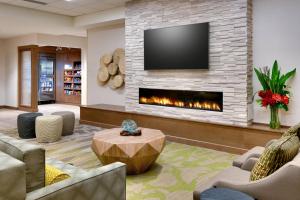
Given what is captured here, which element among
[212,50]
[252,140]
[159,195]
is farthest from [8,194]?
[212,50]

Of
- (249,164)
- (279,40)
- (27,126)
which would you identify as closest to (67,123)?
(27,126)

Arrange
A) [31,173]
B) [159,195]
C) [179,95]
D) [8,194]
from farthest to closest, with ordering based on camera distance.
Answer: [179,95]
[159,195]
[31,173]
[8,194]

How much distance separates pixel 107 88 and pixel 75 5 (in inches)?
87.6

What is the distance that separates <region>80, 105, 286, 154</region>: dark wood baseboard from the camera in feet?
14.1

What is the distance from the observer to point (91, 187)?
5.75 ft

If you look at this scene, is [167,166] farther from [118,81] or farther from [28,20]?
[28,20]

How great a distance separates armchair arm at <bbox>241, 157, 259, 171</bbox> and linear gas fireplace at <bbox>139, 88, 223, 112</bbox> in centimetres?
235

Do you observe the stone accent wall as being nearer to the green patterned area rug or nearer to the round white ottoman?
the green patterned area rug

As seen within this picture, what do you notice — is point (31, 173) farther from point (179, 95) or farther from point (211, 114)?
point (179, 95)

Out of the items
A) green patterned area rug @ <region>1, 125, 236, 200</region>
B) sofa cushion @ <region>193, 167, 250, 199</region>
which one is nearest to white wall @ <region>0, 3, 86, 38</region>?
green patterned area rug @ <region>1, 125, 236, 200</region>

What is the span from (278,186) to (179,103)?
378 cm

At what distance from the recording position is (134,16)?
5.95m

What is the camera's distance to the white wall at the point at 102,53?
7000mm

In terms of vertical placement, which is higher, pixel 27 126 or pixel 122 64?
pixel 122 64
